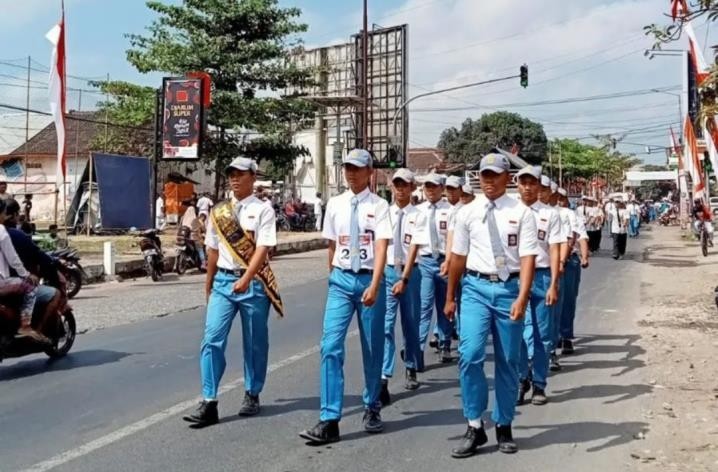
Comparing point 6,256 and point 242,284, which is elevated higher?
point 6,256

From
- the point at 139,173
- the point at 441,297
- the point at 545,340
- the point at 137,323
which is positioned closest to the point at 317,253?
the point at 139,173

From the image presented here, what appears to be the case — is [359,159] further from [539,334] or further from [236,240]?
[539,334]

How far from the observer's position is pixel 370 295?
5.71 metres

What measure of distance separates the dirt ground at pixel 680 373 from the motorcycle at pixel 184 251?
377 inches

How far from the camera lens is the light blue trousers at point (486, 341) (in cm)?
540

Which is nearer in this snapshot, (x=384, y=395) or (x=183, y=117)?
(x=384, y=395)

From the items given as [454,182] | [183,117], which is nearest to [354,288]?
[454,182]

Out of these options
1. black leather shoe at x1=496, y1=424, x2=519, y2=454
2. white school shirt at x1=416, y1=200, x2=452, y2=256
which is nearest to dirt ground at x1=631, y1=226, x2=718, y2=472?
black leather shoe at x1=496, y1=424, x2=519, y2=454

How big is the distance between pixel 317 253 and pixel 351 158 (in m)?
20.3

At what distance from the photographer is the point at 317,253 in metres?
26.1

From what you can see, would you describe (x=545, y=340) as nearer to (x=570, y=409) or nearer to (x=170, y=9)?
(x=570, y=409)

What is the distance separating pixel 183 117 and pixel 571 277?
14.8 meters

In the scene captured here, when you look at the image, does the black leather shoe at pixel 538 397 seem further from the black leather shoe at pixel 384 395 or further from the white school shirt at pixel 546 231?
the black leather shoe at pixel 384 395

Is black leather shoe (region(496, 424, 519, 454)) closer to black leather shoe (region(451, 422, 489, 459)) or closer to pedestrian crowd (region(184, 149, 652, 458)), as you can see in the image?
pedestrian crowd (region(184, 149, 652, 458))
